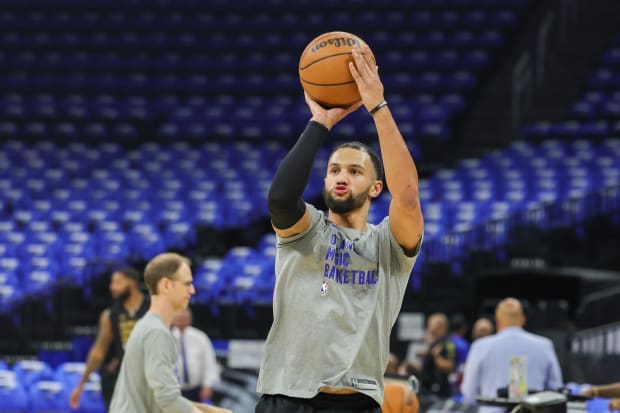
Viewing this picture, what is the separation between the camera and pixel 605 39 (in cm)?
2267

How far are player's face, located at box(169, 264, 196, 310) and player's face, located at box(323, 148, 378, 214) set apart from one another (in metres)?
1.65

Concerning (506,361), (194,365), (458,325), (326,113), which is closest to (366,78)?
(326,113)

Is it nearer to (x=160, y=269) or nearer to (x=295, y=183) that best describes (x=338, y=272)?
(x=295, y=183)

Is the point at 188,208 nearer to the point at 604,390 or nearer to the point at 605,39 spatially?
the point at 605,39

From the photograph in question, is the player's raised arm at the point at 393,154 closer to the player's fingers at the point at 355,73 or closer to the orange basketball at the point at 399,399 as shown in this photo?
the player's fingers at the point at 355,73

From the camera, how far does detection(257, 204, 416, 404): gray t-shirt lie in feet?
11.0

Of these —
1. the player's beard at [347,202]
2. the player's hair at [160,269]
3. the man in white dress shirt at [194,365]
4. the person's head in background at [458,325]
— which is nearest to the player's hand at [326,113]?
the player's beard at [347,202]

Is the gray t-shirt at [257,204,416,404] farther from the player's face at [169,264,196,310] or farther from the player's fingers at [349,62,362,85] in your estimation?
the player's face at [169,264,196,310]

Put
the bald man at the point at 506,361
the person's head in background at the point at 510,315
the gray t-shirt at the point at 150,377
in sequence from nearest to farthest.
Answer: the gray t-shirt at the point at 150,377
the bald man at the point at 506,361
the person's head in background at the point at 510,315

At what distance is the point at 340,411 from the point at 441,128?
1832 cm

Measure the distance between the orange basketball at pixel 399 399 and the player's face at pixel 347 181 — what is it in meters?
2.09

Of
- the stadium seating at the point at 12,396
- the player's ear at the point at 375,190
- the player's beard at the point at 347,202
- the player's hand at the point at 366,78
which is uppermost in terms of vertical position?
the player's hand at the point at 366,78

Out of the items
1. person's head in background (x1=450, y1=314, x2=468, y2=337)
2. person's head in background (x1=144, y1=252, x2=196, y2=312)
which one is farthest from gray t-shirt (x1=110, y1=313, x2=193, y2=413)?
person's head in background (x1=450, y1=314, x2=468, y2=337)

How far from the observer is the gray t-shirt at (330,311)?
3363mm
